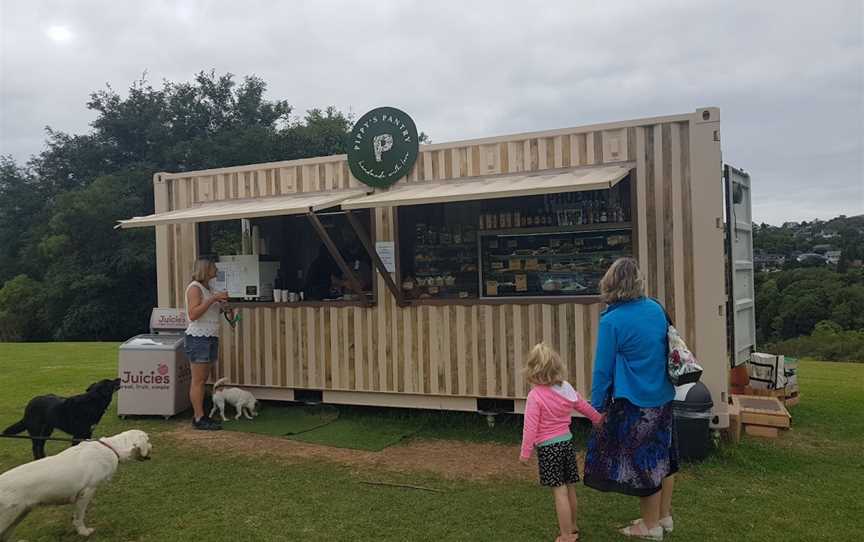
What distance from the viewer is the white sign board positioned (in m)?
6.48

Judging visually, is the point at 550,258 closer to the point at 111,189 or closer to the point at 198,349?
the point at 198,349

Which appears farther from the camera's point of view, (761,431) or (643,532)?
(761,431)

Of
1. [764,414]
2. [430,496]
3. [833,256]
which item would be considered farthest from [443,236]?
[833,256]

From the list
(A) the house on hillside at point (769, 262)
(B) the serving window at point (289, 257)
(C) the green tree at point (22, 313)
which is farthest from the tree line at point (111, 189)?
(B) the serving window at point (289, 257)

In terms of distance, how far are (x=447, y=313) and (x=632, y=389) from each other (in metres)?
2.98

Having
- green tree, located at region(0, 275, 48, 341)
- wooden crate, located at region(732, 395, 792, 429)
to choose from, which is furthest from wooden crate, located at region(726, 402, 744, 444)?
green tree, located at region(0, 275, 48, 341)

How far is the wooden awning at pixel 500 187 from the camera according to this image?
4.91m

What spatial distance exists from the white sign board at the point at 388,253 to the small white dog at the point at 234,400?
2.05 metres

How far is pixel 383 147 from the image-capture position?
6539 millimetres

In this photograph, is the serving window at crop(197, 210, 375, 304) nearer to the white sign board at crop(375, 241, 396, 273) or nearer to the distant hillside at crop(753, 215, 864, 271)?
the white sign board at crop(375, 241, 396, 273)

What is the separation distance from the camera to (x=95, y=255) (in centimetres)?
2786

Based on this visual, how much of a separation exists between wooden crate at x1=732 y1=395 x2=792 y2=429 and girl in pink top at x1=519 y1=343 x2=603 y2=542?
9.40 feet

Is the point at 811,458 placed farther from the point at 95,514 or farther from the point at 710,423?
the point at 95,514

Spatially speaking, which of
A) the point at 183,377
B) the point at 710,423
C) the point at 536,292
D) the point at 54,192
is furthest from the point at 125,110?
the point at 710,423
